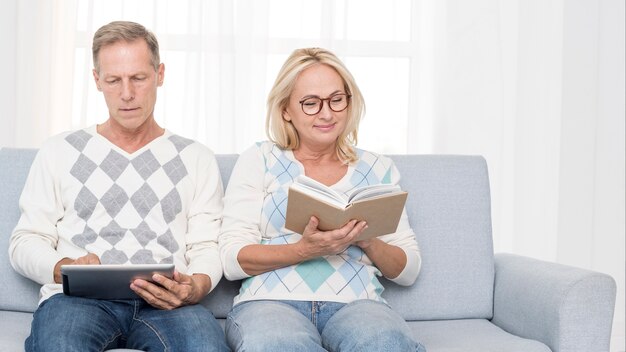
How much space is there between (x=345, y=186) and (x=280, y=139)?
25 cm

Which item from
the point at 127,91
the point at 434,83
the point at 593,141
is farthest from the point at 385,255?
the point at 593,141

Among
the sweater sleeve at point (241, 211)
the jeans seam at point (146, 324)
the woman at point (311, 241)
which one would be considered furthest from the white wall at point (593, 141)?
the jeans seam at point (146, 324)

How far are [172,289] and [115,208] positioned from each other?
0.36m

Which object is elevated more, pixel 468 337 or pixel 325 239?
pixel 325 239

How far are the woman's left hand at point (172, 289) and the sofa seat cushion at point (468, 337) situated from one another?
62 centimetres

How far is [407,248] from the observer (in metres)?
2.31

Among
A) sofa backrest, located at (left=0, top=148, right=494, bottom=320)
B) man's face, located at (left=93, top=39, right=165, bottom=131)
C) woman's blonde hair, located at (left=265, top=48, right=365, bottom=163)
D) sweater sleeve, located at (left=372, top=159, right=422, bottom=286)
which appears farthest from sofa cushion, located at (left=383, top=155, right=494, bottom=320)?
man's face, located at (left=93, top=39, right=165, bottom=131)

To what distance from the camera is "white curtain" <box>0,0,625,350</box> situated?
151 inches

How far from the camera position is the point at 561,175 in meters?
4.29

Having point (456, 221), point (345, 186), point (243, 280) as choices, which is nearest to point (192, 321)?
point (243, 280)

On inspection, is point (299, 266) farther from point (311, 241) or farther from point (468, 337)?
point (468, 337)

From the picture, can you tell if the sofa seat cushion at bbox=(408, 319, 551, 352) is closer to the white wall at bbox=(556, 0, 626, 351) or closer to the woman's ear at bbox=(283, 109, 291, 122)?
the woman's ear at bbox=(283, 109, 291, 122)

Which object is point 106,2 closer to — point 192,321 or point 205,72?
point 205,72

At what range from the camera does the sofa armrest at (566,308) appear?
2092 mm
